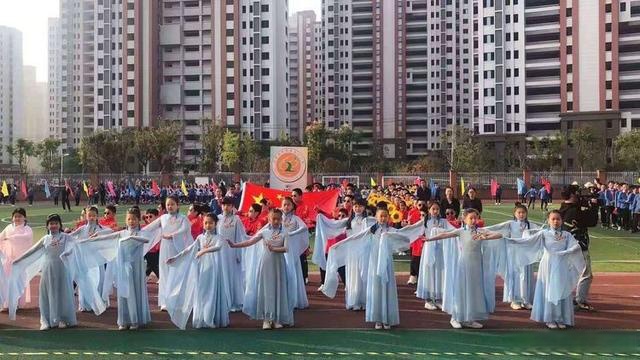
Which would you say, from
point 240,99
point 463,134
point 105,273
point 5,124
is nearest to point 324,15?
point 240,99

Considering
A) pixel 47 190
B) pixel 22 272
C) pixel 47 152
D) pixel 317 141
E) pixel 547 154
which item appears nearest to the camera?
pixel 22 272

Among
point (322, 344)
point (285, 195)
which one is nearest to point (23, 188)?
point (285, 195)

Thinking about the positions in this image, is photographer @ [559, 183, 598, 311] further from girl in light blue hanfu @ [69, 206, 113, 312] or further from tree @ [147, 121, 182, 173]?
tree @ [147, 121, 182, 173]

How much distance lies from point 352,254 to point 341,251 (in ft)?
0.58

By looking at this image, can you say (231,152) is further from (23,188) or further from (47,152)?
(47,152)

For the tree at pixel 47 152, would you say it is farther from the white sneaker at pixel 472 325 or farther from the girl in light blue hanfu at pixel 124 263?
the white sneaker at pixel 472 325

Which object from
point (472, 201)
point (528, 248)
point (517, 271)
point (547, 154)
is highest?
point (547, 154)

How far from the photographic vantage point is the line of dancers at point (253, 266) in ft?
30.6

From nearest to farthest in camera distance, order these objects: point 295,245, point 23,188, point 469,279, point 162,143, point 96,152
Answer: point 469,279
point 295,245
point 23,188
point 162,143
point 96,152

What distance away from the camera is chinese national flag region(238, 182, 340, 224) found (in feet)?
49.3

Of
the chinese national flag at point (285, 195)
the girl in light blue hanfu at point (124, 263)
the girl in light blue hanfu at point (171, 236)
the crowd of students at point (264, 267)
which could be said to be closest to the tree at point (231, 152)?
the chinese national flag at point (285, 195)

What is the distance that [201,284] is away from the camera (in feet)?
30.8

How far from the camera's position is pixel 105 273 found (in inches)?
418

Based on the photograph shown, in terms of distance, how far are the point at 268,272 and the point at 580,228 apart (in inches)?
191
